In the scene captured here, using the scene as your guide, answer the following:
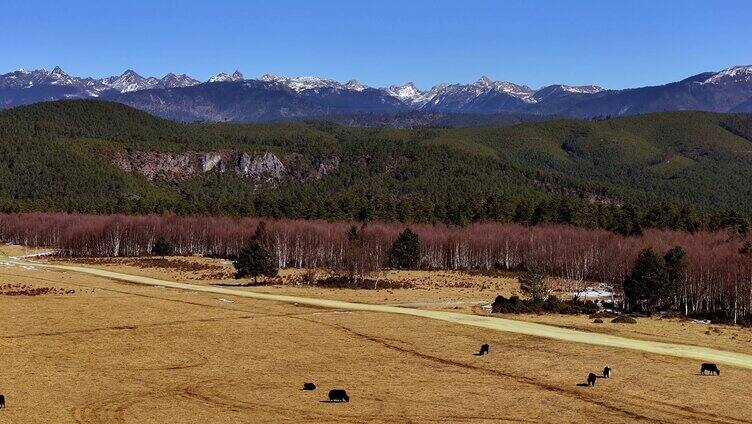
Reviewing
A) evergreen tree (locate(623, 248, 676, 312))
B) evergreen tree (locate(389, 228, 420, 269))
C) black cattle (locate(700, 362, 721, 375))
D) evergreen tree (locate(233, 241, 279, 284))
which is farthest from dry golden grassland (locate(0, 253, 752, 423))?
evergreen tree (locate(389, 228, 420, 269))

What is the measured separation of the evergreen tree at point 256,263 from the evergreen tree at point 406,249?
Result: 1463 inches

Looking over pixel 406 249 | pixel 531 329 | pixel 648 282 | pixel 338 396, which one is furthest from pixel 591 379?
pixel 406 249

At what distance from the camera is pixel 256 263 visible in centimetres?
11512

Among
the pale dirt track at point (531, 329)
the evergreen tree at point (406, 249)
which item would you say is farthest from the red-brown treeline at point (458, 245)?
the pale dirt track at point (531, 329)

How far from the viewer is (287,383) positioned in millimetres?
44125

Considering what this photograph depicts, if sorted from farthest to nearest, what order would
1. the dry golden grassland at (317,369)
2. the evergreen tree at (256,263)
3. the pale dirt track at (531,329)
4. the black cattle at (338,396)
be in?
the evergreen tree at (256,263), the pale dirt track at (531,329), the black cattle at (338,396), the dry golden grassland at (317,369)

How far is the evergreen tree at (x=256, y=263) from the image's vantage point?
115 metres

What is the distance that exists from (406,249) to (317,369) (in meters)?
103

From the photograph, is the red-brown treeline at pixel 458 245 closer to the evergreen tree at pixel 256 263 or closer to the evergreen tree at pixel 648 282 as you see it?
the evergreen tree at pixel 648 282

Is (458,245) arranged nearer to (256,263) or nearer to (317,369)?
(256,263)

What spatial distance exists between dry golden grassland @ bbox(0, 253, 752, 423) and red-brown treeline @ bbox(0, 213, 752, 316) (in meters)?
16.4

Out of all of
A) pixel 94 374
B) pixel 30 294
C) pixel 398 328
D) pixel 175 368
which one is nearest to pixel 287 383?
pixel 175 368

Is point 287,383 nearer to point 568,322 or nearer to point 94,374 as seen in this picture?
point 94,374

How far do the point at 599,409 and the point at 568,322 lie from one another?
3661cm
